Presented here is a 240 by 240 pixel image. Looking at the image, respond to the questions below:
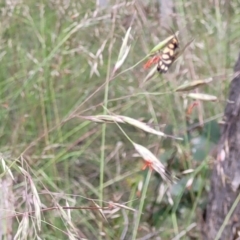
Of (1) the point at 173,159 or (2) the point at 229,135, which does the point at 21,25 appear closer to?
(1) the point at 173,159

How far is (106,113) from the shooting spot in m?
1.29

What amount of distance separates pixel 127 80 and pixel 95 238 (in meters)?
0.61

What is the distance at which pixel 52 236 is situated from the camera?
1296 mm

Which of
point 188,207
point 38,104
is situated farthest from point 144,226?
point 38,104

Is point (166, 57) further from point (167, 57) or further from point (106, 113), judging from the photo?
point (106, 113)

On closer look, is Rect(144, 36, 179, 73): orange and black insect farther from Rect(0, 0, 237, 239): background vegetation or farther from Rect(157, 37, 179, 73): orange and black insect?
Rect(0, 0, 237, 239): background vegetation

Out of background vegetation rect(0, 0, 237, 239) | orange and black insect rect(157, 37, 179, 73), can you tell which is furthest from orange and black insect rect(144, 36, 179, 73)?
background vegetation rect(0, 0, 237, 239)

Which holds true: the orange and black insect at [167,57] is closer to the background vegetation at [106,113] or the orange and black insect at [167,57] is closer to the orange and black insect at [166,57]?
the orange and black insect at [166,57]

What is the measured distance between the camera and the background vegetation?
1342 millimetres

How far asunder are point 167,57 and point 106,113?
40 cm

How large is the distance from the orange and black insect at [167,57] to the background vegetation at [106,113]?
302 mm

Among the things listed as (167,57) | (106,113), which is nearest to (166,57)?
(167,57)

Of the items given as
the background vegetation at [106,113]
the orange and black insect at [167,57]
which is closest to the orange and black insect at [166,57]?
the orange and black insect at [167,57]

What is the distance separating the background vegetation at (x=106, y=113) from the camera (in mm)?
1342
